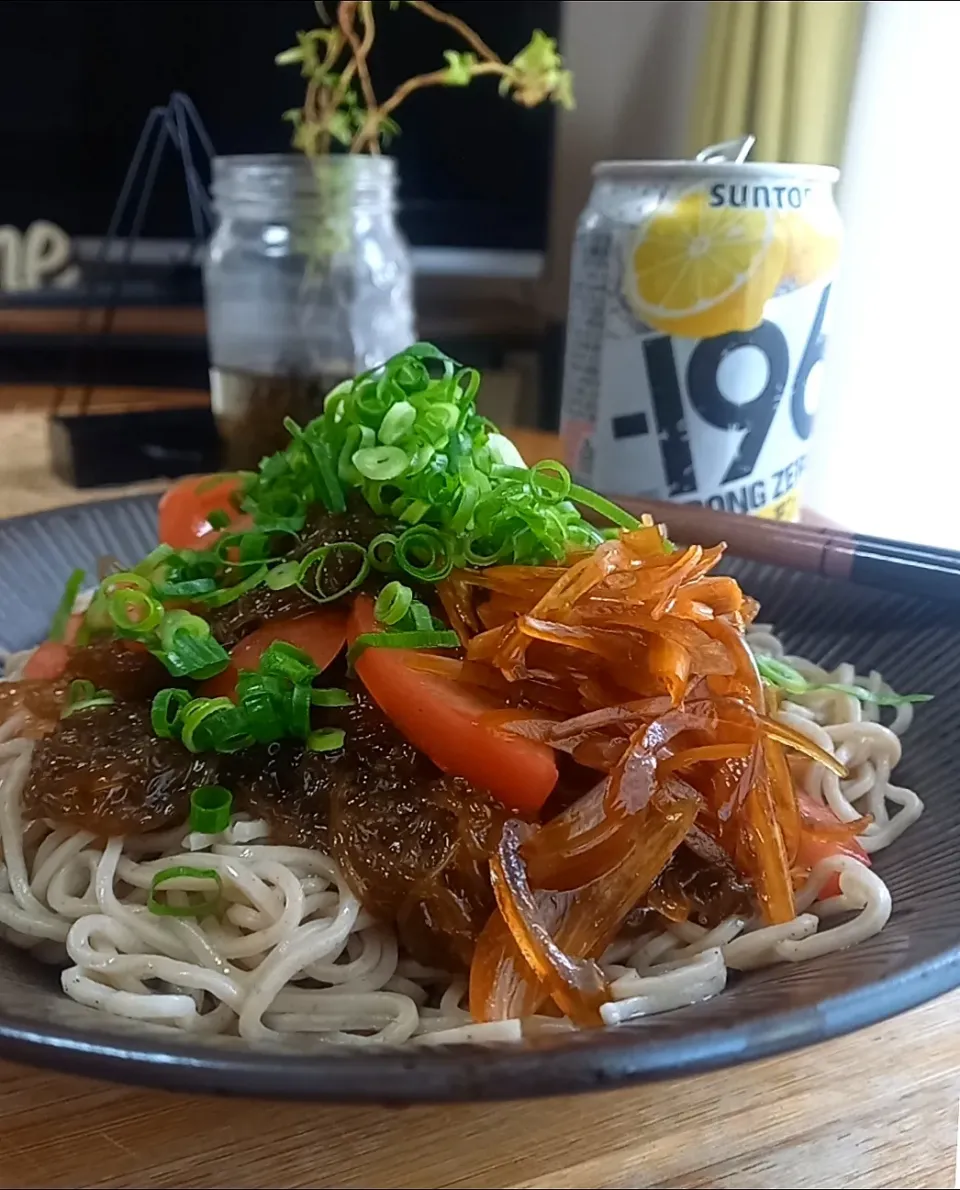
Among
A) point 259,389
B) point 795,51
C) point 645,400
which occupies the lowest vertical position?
point 259,389

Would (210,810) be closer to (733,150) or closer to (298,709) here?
(298,709)

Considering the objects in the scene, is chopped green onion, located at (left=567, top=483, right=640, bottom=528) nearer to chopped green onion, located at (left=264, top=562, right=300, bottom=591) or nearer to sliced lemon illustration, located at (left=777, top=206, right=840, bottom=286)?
chopped green onion, located at (left=264, top=562, right=300, bottom=591)

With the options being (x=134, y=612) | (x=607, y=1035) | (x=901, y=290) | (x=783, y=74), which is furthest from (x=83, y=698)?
(x=783, y=74)

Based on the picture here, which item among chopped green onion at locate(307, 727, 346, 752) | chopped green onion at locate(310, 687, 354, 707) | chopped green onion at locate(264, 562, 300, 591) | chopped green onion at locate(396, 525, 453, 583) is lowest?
chopped green onion at locate(307, 727, 346, 752)

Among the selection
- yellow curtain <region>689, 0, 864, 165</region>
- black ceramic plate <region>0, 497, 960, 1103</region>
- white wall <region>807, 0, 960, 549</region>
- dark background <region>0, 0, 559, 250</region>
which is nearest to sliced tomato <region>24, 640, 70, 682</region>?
black ceramic plate <region>0, 497, 960, 1103</region>

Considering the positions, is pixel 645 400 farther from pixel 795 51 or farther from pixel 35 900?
pixel 795 51

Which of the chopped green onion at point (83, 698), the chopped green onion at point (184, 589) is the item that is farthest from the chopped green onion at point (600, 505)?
the chopped green onion at point (83, 698)

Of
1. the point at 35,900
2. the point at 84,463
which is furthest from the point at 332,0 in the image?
Answer: the point at 35,900
